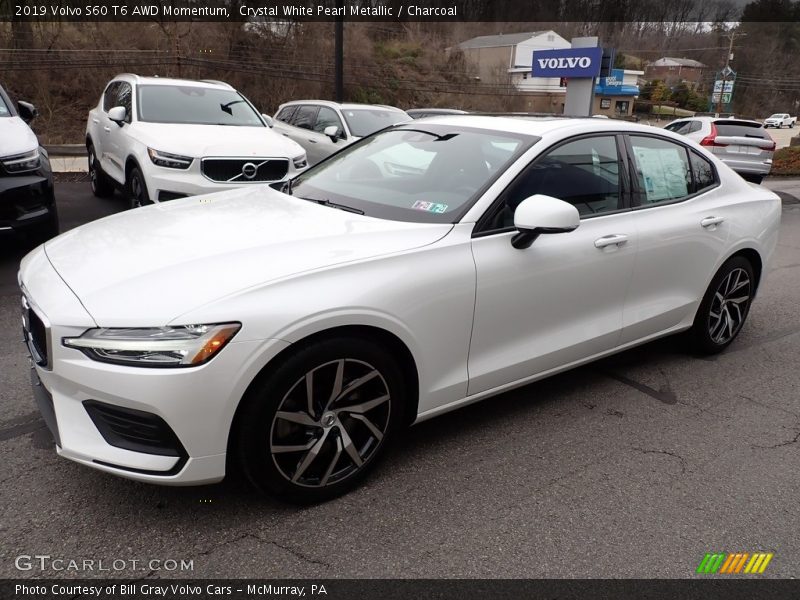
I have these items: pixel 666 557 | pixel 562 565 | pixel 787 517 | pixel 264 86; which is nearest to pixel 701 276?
pixel 787 517

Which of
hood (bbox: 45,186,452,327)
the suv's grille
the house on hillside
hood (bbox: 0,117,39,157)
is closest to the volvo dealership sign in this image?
hood (bbox: 0,117,39,157)

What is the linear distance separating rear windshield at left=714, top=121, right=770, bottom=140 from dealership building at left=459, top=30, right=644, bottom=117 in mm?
35553

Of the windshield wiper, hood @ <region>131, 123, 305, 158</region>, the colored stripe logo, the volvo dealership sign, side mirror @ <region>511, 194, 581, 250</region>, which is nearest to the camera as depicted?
the colored stripe logo

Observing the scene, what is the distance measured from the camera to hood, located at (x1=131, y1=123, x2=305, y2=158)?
6.91m

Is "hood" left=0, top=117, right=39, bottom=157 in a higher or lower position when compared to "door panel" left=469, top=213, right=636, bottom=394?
higher

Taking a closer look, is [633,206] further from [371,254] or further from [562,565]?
[562,565]

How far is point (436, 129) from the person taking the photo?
3.84m

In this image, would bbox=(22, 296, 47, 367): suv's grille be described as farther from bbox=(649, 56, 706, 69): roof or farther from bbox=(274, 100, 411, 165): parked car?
bbox=(649, 56, 706, 69): roof

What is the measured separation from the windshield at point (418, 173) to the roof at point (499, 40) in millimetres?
66536

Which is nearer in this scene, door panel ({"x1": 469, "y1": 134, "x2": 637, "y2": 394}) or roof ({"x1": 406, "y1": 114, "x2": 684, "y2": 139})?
door panel ({"x1": 469, "y1": 134, "x2": 637, "y2": 394})

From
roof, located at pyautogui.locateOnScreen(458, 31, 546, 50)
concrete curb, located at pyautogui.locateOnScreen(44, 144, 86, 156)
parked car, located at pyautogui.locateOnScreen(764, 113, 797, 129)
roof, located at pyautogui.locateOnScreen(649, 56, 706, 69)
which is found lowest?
parked car, located at pyautogui.locateOnScreen(764, 113, 797, 129)

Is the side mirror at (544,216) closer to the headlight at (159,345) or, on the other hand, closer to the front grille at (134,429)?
the headlight at (159,345)

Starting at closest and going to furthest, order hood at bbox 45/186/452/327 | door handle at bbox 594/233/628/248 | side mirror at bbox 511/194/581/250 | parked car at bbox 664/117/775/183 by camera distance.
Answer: hood at bbox 45/186/452/327
side mirror at bbox 511/194/581/250
door handle at bbox 594/233/628/248
parked car at bbox 664/117/775/183

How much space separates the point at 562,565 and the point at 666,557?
0.43m
